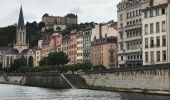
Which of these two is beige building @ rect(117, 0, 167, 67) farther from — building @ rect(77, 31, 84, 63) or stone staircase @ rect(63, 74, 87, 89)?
building @ rect(77, 31, 84, 63)

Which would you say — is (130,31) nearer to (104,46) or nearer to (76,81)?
(76,81)

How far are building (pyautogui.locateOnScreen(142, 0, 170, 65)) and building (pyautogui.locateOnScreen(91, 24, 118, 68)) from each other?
48947 millimetres

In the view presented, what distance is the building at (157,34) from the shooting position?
10175 cm

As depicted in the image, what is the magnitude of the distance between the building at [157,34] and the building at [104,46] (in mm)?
48947

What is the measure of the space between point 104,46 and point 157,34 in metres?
59.6

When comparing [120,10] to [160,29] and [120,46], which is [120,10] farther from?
Answer: [160,29]

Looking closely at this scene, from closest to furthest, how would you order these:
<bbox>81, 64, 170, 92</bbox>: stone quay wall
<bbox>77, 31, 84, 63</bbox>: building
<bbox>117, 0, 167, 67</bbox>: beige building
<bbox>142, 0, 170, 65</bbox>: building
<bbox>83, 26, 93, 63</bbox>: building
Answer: <bbox>81, 64, 170, 92</bbox>: stone quay wall → <bbox>142, 0, 170, 65</bbox>: building → <bbox>117, 0, 167, 67</bbox>: beige building → <bbox>83, 26, 93, 63</bbox>: building → <bbox>77, 31, 84, 63</bbox>: building

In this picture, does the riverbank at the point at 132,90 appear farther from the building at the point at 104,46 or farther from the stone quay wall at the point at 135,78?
the building at the point at 104,46

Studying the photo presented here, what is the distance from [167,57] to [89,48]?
79441 mm

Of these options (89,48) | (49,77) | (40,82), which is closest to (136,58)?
(49,77)

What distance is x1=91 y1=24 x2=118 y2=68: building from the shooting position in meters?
159

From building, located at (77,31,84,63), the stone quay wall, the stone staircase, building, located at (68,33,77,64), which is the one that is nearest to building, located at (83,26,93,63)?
building, located at (77,31,84,63)

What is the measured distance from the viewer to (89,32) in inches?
7092

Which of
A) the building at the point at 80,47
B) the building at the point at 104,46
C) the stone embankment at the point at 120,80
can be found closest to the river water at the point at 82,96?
the stone embankment at the point at 120,80
